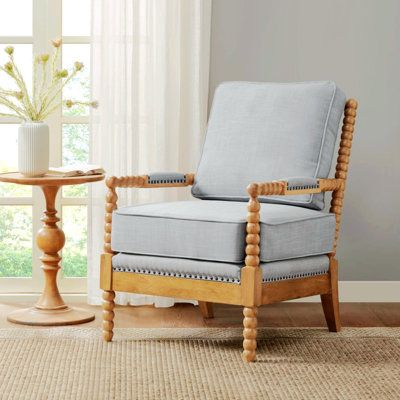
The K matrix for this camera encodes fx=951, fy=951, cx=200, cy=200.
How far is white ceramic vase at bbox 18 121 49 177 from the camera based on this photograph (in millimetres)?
3764

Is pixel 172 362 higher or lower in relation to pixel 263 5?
lower

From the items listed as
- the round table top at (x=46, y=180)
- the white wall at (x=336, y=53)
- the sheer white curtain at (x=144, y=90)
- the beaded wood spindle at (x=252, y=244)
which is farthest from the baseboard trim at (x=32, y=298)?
the beaded wood spindle at (x=252, y=244)

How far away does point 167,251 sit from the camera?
3.33 metres

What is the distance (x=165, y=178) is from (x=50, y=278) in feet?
2.14

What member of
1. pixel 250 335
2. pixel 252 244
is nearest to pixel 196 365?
pixel 250 335

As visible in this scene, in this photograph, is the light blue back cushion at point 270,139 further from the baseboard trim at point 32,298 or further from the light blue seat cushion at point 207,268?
the baseboard trim at point 32,298

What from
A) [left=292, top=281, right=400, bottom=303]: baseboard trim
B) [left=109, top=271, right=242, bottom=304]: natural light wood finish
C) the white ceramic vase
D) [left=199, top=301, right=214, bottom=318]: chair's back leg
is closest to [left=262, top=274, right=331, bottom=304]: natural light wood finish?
[left=109, top=271, right=242, bottom=304]: natural light wood finish

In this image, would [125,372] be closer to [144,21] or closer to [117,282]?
[117,282]

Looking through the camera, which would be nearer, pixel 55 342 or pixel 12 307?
pixel 55 342

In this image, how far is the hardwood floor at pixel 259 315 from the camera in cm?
388

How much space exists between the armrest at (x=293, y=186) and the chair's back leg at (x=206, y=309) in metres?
0.75

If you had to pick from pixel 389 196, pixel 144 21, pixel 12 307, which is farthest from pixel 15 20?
pixel 389 196

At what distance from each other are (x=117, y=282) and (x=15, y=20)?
5.09 feet

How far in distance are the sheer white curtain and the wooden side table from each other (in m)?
0.30
